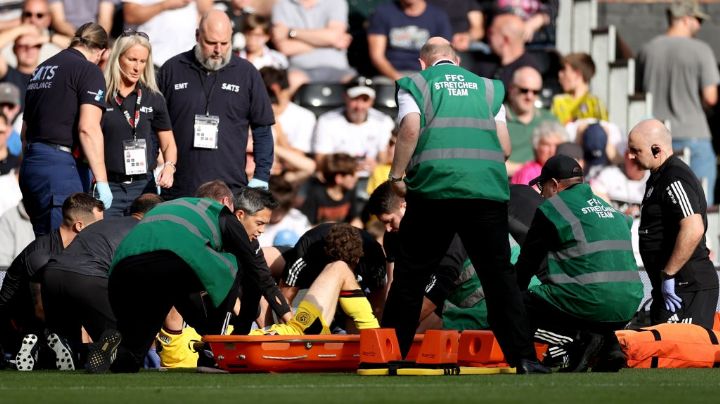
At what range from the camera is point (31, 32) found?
50.4 feet

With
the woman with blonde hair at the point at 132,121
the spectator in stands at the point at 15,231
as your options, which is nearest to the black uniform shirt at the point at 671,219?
the woman with blonde hair at the point at 132,121

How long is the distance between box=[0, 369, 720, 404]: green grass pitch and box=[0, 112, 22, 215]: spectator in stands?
15.8 feet

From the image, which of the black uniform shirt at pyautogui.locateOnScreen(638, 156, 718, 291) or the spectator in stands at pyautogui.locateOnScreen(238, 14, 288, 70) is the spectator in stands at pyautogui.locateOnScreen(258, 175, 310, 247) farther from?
the black uniform shirt at pyautogui.locateOnScreen(638, 156, 718, 291)

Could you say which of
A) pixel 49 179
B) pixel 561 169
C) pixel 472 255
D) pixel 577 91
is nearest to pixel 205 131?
pixel 49 179

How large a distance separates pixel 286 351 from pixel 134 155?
2323mm

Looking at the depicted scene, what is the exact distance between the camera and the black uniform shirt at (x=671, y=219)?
1086cm

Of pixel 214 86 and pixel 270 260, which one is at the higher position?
pixel 214 86

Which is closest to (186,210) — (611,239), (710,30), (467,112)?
(467,112)

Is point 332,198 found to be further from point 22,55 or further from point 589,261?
point 589,261

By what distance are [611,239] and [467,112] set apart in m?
1.37

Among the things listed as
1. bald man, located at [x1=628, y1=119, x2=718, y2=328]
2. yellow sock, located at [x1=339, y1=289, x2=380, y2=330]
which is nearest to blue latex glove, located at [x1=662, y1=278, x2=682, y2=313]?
bald man, located at [x1=628, y1=119, x2=718, y2=328]

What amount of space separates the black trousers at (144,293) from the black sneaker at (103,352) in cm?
8

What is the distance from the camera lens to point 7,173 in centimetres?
1441

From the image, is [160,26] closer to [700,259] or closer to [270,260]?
[270,260]
